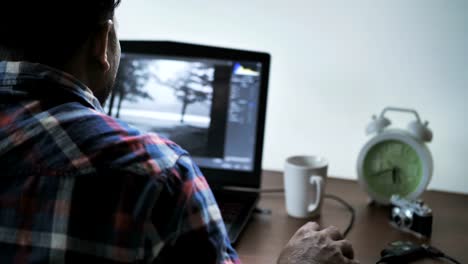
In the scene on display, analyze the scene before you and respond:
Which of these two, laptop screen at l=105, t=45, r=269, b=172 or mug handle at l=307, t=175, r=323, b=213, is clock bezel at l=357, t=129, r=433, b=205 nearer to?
mug handle at l=307, t=175, r=323, b=213

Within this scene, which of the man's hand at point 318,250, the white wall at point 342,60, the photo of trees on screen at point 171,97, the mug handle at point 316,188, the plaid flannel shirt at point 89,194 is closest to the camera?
the plaid flannel shirt at point 89,194

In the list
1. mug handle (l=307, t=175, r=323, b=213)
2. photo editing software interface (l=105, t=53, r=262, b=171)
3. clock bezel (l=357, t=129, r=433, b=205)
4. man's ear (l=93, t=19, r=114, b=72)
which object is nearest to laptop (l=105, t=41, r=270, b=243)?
photo editing software interface (l=105, t=53, r=262, b=171)

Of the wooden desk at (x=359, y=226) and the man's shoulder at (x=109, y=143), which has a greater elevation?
the man's shoulder at (x=109, y=143)

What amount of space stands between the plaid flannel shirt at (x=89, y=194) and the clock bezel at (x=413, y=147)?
68 cm

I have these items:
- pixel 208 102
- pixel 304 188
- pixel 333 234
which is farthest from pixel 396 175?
pixel 208 102

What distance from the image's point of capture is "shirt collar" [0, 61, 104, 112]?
2.08ft

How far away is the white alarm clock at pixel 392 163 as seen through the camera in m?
1.19

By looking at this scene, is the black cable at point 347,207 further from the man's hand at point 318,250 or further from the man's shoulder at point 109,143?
the man's shoulder at point 109,143

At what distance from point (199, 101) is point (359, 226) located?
0.44 metres

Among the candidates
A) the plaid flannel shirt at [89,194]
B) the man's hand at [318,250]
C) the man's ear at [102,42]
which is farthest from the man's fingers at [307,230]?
the man's ear at [102,42]

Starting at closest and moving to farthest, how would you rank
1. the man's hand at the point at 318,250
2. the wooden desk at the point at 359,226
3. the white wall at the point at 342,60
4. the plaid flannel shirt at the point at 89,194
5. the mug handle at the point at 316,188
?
the plaid flannel shirt at the point at 89,194
the man's hand at the point at 318,250
the wooden desk at the point at 359,226
the mug handle at the point at 316,188
the white wall at the point at 342,60

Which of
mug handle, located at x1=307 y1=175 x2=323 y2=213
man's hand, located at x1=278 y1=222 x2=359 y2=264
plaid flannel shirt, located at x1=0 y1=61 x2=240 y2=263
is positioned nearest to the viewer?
plaid flannel shirt, located at x1=0 y1=61 x2=240 y2=263

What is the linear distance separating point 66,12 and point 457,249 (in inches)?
32.7

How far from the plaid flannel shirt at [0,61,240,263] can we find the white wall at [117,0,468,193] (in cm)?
87
